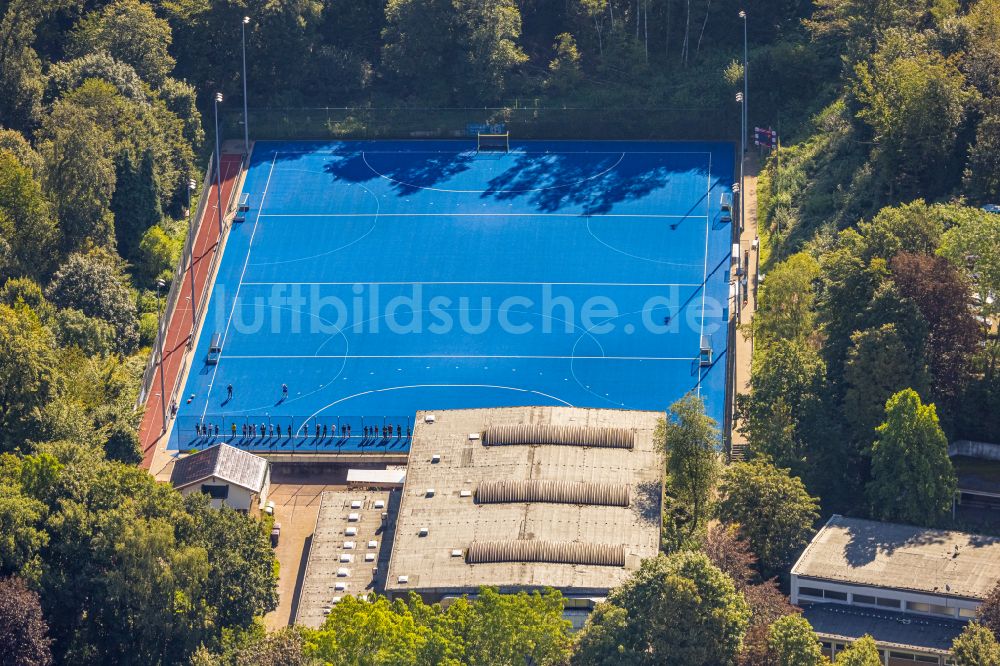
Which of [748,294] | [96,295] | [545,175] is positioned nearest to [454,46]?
[545,175]

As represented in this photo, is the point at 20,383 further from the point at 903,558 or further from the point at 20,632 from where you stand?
the point at 903,558

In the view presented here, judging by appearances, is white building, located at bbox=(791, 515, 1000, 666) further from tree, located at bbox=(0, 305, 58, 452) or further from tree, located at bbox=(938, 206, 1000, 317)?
tree, located at bbox=(0, 305, 58, 452)

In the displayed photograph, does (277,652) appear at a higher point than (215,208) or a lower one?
lower

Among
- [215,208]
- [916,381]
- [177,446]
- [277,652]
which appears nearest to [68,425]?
[177,446]

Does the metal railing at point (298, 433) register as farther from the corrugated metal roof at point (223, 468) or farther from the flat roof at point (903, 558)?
the flat roof at point (903, 558)

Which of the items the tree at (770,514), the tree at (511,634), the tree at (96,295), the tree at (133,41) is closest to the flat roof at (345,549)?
the tree at (511,634)

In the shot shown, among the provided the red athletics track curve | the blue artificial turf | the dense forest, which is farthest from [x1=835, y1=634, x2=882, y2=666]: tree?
the red athletics track curve

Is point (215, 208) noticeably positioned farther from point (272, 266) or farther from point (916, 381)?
point (916, 381)
